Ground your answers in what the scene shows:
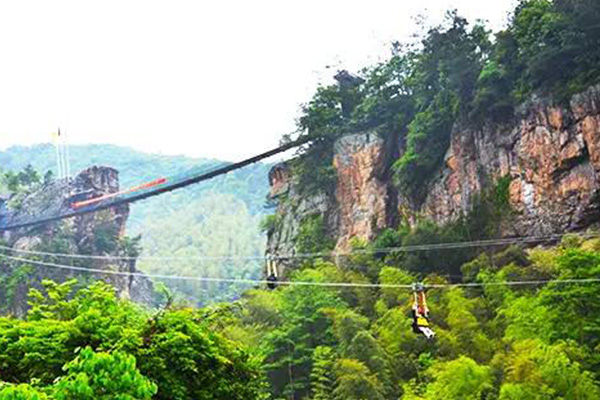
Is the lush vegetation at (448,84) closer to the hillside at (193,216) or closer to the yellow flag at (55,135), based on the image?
the yellow flag at (55,135)

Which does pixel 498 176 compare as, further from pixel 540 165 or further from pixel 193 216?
pixel 193 216

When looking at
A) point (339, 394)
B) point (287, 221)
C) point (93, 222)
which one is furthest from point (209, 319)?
point (93, 222)

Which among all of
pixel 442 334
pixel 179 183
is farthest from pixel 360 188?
pixel 442 334

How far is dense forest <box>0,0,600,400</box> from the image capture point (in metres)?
6.12

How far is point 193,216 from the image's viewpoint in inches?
2781

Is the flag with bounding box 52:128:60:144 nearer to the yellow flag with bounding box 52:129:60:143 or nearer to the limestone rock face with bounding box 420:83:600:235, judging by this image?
the yellow flag with bounding box 52:129:60:143

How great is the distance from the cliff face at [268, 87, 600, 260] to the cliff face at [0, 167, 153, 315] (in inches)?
378

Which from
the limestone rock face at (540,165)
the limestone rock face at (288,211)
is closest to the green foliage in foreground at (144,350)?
the limestone rock face at (540,165)

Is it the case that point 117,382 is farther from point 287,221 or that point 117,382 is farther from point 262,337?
point 287,221

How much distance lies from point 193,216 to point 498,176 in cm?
5669

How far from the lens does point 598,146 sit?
1377 centimetres

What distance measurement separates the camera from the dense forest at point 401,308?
612 cm

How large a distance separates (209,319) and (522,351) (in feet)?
15.2

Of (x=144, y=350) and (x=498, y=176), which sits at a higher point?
(x=498, y=176)
